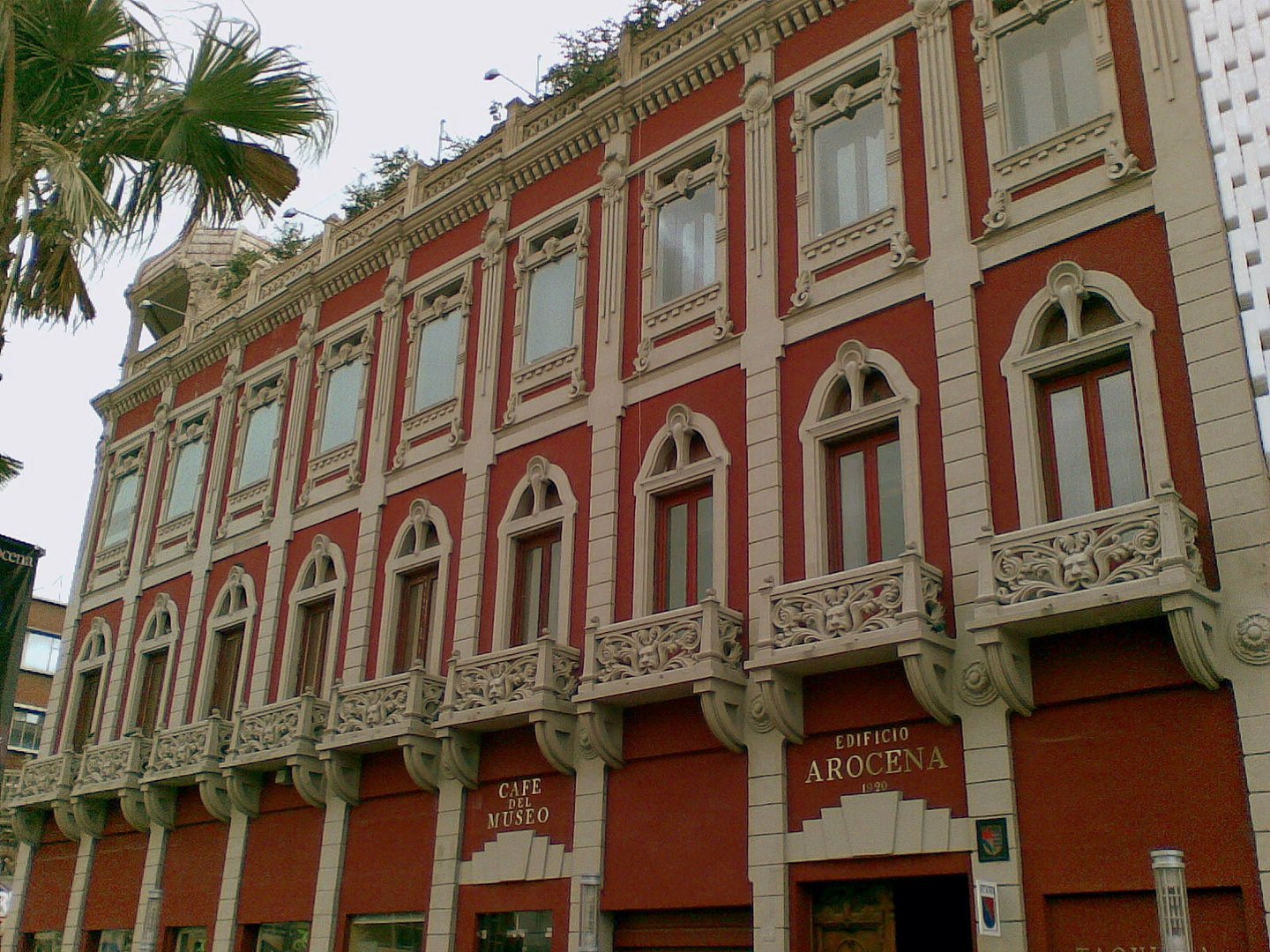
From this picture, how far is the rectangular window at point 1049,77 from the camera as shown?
1627 cm

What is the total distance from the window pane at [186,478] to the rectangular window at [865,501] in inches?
683

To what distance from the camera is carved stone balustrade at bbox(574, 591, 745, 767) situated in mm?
16141

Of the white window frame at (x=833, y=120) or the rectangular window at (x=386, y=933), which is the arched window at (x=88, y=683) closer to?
the rectangular window at (x=386, y=933)

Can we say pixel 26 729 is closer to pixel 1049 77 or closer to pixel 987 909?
pixel 987 909

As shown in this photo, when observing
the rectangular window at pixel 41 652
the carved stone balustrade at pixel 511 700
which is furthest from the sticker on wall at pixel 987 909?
the rectangular window at pixel 41 652

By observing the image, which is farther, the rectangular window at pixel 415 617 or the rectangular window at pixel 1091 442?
the rectangular window at pixel 415 617

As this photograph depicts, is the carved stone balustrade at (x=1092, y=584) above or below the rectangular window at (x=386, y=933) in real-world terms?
above

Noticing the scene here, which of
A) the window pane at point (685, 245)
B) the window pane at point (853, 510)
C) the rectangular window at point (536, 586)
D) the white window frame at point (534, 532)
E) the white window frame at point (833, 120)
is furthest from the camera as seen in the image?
the rectangular window at point (536, 586)

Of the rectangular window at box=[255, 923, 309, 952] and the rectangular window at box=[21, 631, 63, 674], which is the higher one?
the rectangular window at box=[21, 631, 63, 674]

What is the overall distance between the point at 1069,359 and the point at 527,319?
10.4m

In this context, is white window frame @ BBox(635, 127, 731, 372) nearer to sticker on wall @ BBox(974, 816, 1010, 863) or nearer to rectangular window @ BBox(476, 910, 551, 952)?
sticker on wall @ BBox(974, 816, 1010, 863)

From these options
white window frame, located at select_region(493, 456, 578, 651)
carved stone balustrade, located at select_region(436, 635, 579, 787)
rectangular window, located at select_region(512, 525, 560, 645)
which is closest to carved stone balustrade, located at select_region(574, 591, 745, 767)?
carved stone balustrade, located at select_region(436, 635, 579, 787)

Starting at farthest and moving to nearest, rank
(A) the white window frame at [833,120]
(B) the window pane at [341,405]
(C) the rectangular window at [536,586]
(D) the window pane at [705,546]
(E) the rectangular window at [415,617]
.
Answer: (B) the window pane at [341,405]
(E) the rectangular window at [415,617]
(C) the rectangular window at [536,586]
(D) the window pane at [705,546]
(A) the white window frame at [833,120]

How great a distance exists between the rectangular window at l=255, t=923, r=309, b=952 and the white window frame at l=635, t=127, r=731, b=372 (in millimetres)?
11079
